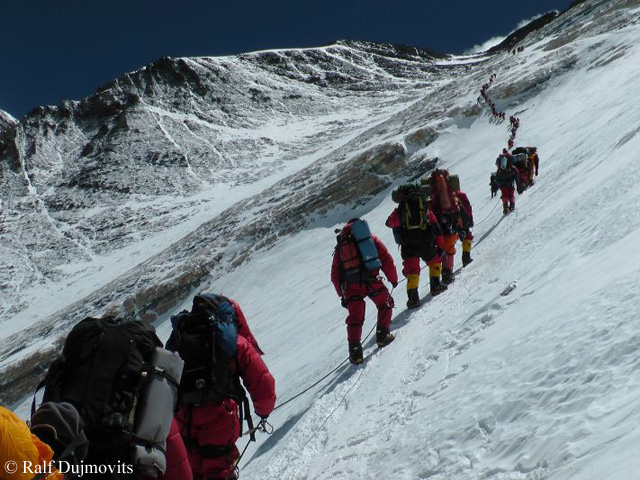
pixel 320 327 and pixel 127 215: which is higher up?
pixel 127 215

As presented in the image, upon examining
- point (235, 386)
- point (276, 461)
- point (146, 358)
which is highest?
point (146, 358)

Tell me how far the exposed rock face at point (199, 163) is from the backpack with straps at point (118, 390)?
28.1m

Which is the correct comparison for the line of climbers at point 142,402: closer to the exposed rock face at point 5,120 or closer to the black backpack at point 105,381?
the black backpack at point 105,381

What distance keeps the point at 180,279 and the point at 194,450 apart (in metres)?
30.7

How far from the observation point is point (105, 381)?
3.18m

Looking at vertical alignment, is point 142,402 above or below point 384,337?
above

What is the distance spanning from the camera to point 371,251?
24.0ft

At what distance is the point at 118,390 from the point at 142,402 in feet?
0.61

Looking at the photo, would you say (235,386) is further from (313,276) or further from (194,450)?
(313,276)

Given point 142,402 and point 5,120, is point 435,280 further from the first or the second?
point 5,120

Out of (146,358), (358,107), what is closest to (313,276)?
(146,358)

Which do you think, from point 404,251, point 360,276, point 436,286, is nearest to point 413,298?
point 436,286

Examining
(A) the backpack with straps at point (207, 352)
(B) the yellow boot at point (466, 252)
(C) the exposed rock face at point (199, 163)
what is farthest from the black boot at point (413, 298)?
(C) the exposed rock face at point (199, 163)

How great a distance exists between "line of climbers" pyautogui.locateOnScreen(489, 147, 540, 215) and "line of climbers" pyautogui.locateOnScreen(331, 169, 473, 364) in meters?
3.94
